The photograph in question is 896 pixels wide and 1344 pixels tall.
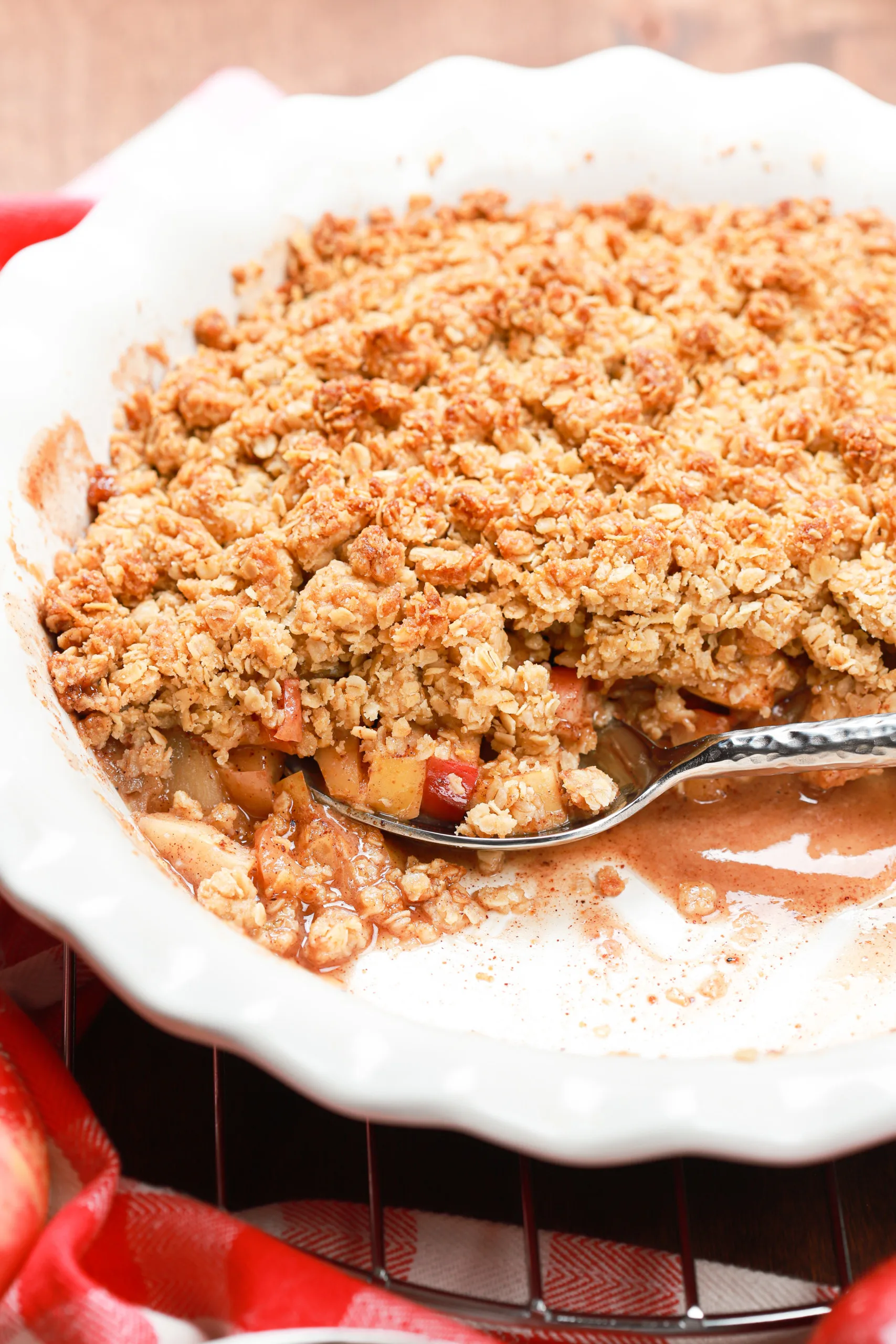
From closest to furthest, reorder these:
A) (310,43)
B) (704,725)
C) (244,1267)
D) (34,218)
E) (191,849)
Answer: (244,1267), (191,849), (704,725), (34,218), (310,43)

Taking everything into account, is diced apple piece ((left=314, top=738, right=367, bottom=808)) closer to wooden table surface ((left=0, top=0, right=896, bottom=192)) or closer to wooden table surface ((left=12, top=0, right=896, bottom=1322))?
wooden table surface ((left=12, top=0, right=896, bottom=1322))

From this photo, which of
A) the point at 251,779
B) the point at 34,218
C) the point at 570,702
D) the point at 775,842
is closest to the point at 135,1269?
the point at 251,779

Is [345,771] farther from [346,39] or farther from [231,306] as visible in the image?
[346,39]

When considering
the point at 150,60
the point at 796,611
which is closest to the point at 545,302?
the point at 796,611

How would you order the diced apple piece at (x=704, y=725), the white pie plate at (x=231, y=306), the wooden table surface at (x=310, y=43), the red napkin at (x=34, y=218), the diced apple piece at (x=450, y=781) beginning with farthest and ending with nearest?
1. the wooden table surface at (x=310, y=43)
2. the red napkin at (x=34, y=218)
3. the diced apple piece at (x=704, y=725)
4. the diced apple piece at (x=450, y=781)
5. the white pie plate at (x=231, y=306)

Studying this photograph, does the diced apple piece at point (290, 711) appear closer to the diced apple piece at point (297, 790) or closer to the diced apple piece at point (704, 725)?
the diced apple piece at point (297, 790)

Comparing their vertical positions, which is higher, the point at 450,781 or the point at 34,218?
the point at 34,218

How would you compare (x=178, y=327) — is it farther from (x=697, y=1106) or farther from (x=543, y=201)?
(x=697, y=1106)

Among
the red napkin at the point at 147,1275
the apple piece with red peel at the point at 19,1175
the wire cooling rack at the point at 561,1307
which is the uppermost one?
the apple piece with red peel at the point at 19,1175

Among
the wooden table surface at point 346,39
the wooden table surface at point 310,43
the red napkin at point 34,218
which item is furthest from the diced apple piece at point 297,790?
the wooden table surface at point 346,39
